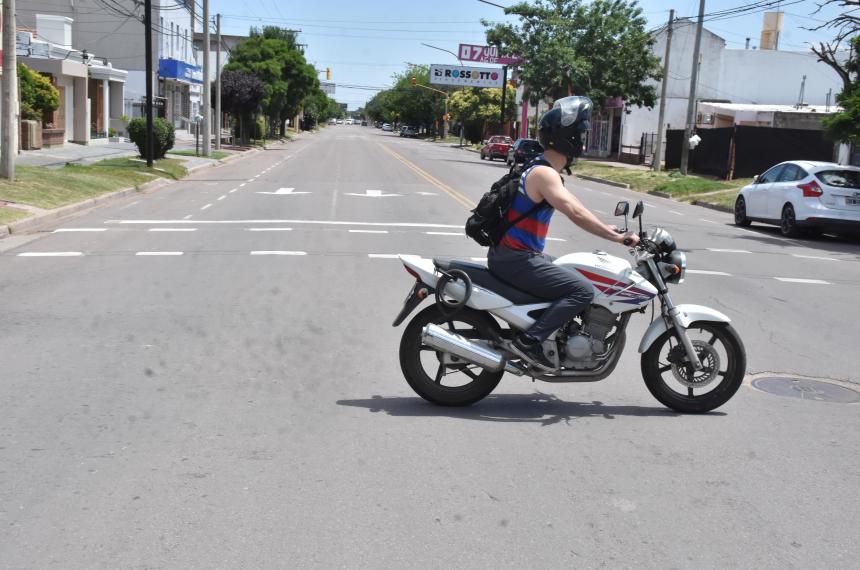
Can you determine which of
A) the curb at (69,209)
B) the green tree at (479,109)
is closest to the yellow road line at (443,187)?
the curb at (69,209)

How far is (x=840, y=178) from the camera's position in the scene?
19.4m

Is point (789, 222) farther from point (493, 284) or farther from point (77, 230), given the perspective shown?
point (493, 284)

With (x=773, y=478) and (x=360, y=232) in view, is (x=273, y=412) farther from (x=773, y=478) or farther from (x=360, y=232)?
(x=360, y=232)

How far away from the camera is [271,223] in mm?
17312

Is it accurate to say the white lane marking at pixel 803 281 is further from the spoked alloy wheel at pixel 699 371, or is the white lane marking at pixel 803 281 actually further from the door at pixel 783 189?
the spoked alloy wheel at pixel 699 371

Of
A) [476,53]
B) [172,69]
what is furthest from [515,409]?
[476,53]

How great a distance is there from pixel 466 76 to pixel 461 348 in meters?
99.8

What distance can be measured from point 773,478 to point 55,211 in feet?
51.2

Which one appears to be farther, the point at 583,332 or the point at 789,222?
the point at 789,222

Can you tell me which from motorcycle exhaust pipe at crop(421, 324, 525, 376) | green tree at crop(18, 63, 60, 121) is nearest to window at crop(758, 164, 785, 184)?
motorcycle exhaust pipe at crop(421, 324, 525, 376)

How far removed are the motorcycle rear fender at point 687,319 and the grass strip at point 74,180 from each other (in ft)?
48.1

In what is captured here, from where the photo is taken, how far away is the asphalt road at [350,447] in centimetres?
424

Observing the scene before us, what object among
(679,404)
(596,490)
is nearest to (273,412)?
(596,490)

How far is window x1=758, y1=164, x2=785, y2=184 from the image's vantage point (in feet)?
68.6
